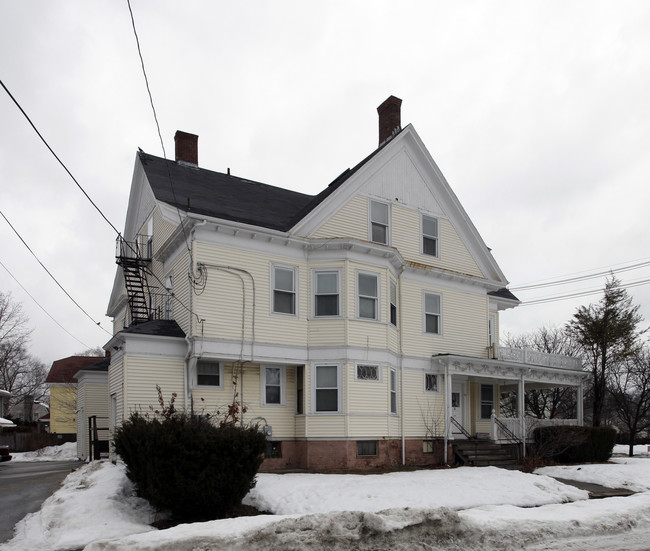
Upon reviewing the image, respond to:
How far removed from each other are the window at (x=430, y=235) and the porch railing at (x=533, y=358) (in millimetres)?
4378

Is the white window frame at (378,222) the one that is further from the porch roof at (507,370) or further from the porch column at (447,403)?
the porch column at (447,403)

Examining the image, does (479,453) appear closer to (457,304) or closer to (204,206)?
(457,304)

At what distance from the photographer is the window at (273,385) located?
765 inches

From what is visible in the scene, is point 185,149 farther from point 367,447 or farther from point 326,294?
point 367,447

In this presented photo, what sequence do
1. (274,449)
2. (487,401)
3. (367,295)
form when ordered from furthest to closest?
(487,401) → (367,295) → (274,449)

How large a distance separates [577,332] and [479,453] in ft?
46.0

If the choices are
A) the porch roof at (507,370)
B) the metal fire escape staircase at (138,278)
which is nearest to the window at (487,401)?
the porch roof at (507,370)

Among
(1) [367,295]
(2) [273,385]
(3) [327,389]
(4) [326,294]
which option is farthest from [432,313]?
(2) [273,385]

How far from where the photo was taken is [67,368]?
50.1m

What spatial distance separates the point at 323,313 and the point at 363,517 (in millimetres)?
10184

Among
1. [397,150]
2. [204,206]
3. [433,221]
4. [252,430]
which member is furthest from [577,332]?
[252,430]

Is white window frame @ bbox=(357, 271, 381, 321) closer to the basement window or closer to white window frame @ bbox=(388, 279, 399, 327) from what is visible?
white window frame @ bbox=(388, 279, 399, 327)

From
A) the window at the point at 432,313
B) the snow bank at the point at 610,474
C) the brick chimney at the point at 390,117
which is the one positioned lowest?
the snow bank at the point at 610,474

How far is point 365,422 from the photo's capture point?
19656mm
